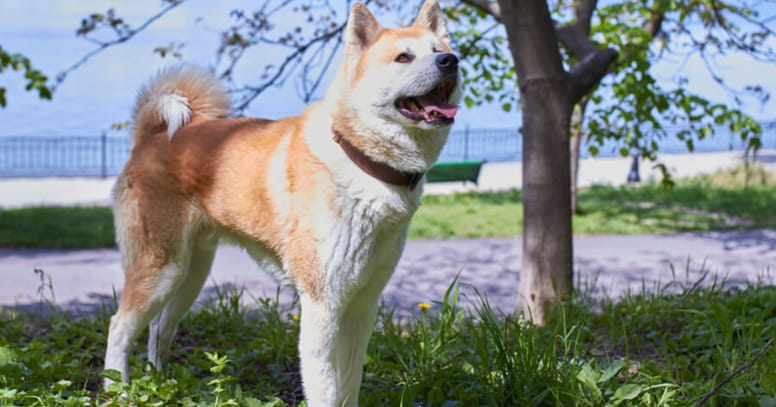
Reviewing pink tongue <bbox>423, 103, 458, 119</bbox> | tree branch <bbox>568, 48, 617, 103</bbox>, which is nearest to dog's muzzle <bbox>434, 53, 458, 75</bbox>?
pink tongue <bbox>423, 103, 458, 119</bbox>

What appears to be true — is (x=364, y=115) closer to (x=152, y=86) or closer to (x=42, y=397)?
(x=152, y=86)

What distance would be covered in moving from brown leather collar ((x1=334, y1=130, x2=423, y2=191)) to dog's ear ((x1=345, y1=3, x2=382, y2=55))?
38cm

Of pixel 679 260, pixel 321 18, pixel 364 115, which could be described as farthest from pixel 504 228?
pixel 364 115

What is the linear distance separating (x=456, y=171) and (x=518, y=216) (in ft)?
6.70

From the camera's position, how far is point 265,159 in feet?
10.8

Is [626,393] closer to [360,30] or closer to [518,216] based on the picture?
[360,30]

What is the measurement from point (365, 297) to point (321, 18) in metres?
4.28

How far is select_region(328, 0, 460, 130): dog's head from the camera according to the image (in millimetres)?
2752

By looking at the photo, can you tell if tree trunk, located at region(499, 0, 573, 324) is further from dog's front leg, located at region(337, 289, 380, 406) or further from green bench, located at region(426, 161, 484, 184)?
green bench, located at region(426, 161, 484, 184)

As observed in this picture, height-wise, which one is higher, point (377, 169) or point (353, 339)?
point (377, 169)

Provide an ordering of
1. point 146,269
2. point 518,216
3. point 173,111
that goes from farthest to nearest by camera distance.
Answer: point 518,216 → point 173,111 → point 146,269

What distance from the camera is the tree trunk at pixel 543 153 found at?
4.99 metres

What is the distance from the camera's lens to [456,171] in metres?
14.1

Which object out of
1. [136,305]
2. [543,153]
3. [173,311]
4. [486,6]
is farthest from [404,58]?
[486,6]
